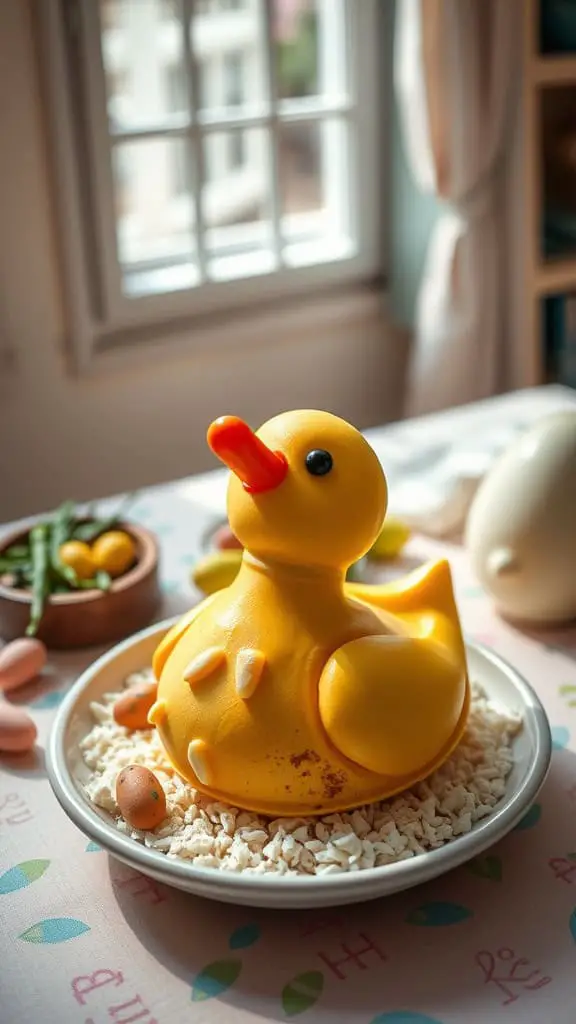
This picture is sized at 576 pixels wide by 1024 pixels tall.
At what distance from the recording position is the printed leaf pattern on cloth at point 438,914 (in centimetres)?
72

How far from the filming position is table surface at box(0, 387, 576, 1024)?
66 cm

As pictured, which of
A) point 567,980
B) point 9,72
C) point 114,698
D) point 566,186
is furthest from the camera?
point 566,186

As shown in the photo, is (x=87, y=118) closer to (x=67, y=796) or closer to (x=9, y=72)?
(x=9, y=72)

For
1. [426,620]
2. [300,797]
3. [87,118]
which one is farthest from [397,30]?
[300,797]

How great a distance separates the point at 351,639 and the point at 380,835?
13 centimetres

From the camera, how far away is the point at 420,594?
2.84 feet

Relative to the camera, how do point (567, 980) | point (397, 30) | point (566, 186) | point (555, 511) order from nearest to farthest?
point (567, 980)
point (555, 511)
point (397, 30)
point (566, 186)

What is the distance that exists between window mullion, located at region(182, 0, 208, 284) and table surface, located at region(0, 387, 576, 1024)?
1.48 meters

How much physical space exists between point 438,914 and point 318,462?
308 millimetres

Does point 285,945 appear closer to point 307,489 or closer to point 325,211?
point 307,489

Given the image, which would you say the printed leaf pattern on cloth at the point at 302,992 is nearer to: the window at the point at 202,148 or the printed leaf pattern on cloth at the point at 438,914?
the printed leaf pattern on cloth at the point at 438,914

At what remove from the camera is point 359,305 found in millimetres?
2369

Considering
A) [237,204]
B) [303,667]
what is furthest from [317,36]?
[303,667]

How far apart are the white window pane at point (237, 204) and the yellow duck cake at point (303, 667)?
152 cm
